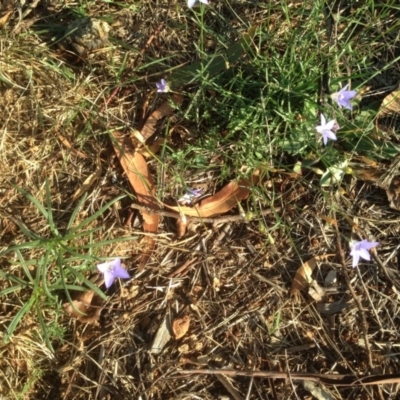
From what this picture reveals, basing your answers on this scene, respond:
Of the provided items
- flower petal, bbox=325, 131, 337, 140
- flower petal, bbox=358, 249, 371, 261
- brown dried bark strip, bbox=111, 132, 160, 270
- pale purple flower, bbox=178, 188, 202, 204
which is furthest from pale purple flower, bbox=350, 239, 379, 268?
brown dried bark strip, bbox=111, 132, 160, 270

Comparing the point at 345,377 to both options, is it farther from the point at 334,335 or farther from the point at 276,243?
the point at 276,243

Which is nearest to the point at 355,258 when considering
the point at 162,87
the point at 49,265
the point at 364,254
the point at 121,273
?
the point at 364,254

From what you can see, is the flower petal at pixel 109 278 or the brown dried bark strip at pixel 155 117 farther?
the brown dried bark strip at pixel 155 117

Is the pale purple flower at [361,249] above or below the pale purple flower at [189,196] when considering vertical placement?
below

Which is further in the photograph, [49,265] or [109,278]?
Answer: [49,265]

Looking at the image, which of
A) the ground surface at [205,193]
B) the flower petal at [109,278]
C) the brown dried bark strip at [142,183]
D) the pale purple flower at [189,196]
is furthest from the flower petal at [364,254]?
the flower petal at [109,278]

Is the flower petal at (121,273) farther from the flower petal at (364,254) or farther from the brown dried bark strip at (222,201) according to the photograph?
the flower petal at (364,254)

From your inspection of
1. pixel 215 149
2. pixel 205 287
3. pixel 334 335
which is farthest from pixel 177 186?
pixel 334 335

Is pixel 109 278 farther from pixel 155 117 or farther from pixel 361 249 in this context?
pixel 361 249
